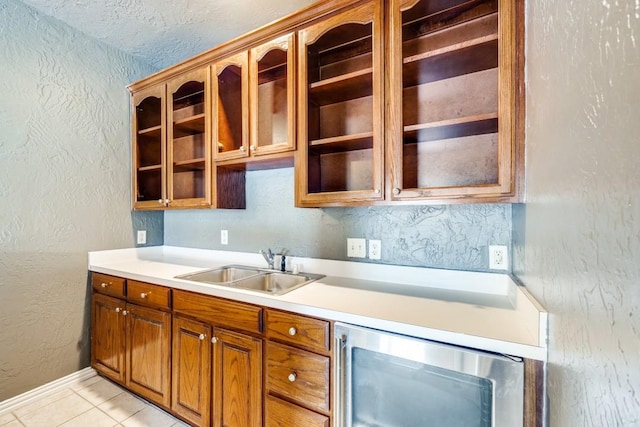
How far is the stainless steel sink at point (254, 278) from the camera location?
68.7 inches

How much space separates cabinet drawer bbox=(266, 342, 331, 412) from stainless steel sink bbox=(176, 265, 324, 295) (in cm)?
41

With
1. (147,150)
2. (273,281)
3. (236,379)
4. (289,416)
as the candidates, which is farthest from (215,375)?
(147,150)

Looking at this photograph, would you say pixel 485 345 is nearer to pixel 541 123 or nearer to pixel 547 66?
pixel 541 123

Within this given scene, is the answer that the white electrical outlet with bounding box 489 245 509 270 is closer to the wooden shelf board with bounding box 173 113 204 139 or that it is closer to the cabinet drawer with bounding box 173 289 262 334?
the cabinet drawer with bounding box 173 289 262 334

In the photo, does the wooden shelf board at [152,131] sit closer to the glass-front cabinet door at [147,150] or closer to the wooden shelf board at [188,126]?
the glass-front cabinet door at [147,150]

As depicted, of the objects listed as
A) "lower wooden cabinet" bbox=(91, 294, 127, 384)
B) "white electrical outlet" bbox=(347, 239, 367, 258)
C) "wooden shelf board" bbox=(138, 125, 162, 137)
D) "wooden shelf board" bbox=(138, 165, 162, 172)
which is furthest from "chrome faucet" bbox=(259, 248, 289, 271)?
"wooden shelf board" bbox=(138, 125, 162, 137)

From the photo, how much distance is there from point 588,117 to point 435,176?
3.09 feet

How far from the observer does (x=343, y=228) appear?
5.90 ft

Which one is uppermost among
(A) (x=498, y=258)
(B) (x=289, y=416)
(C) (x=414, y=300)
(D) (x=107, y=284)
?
(A) (x=498, y=258)

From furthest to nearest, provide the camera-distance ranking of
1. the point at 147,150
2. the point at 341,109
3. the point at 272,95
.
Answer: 1. the point at 147,150
2. the point at 272,95
3. the point at 341,109

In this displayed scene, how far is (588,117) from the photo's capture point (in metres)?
0.55

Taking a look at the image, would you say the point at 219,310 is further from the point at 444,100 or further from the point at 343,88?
the point at 444,100

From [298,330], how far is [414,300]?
0.53 metres

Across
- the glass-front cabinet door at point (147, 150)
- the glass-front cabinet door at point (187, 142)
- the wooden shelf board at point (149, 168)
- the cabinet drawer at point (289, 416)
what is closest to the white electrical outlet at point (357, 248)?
the cabinet drawer at point (289, 416)
